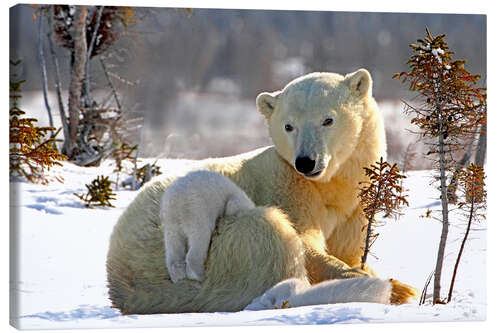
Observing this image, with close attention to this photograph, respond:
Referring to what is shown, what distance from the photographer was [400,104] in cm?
555

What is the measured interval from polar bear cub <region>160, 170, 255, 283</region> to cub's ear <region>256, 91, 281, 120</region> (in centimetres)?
67

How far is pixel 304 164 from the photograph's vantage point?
4.79 metres

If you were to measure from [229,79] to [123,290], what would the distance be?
5.56 feet

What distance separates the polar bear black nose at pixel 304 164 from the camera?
15.7 ft

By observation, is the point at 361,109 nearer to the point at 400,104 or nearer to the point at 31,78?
the point at 400,104

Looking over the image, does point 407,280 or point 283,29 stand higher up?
point 283,29

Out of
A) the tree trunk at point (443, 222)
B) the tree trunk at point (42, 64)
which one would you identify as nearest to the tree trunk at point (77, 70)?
the tree trunk at point (42, 64)

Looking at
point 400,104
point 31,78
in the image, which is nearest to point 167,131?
point 31,78

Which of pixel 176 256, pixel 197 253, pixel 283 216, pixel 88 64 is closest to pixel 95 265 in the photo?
pixel 176 256

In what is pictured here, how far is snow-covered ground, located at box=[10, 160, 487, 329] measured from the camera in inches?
191

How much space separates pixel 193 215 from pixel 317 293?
3.11 ft

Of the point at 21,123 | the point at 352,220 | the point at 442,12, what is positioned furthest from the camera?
the point at 442,12

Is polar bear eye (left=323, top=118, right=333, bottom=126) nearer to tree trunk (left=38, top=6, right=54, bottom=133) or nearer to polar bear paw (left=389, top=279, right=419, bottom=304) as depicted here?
polar bear paw (left=389, top=279, right=419, bottom=304)

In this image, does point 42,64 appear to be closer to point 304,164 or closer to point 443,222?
point 304,164
